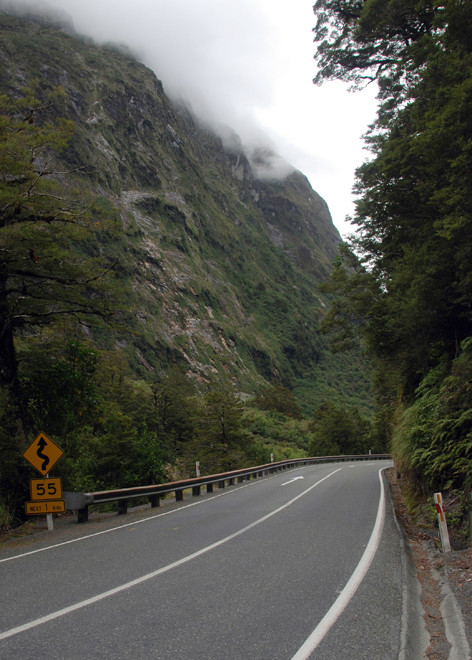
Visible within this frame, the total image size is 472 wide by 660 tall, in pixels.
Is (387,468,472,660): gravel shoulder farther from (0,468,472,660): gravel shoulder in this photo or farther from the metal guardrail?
the metal guardrail

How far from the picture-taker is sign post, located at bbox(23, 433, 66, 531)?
10227mm

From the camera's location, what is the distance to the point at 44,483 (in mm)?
10469

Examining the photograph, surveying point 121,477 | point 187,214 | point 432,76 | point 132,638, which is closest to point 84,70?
point 187,214

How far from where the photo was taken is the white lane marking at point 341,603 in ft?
12.4

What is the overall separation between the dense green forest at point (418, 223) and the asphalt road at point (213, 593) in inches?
111

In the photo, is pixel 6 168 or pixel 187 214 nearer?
pixel 6 168

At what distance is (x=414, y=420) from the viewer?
1311cm

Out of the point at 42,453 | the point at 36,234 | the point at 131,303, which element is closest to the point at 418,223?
the point at 36,234

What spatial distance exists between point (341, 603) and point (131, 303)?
197 feet

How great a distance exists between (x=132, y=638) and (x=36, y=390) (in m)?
9.84

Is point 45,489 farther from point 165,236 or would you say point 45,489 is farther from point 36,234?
point 165,236

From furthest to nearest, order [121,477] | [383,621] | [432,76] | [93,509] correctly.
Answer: [121,477] → [93,509] → [432,76] → [383,621]

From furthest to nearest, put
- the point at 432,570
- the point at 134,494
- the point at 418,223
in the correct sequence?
the point at 418,223
the point at 134,494
the point at 432,570

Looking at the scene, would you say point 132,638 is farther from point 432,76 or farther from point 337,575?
point 432,76
